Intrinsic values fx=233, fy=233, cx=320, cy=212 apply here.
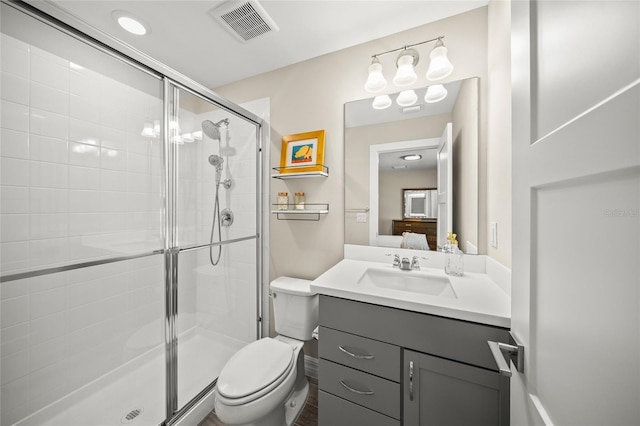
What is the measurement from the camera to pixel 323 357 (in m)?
1.10

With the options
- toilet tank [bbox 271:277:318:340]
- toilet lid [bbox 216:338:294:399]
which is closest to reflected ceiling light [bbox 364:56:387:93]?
toilet tank [bbox 271:277:318:340]

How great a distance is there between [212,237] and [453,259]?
1513mm

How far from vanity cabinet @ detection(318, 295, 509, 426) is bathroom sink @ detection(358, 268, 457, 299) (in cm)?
28

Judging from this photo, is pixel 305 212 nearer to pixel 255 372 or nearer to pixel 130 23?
pixel 255 372

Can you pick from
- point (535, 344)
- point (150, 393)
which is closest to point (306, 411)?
point (150, 393)

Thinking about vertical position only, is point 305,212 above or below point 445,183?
below

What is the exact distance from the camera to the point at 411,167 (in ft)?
4.87

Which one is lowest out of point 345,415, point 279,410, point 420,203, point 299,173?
point 279,410

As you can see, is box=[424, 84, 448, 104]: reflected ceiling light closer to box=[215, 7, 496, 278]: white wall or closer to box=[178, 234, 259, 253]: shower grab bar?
box=[215, 7, 496, 278]: white wall

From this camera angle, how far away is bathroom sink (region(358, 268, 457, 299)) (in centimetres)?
124

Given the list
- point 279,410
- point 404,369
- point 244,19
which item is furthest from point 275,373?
point 244,19

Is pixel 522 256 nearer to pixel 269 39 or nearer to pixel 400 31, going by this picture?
pixel 400 31

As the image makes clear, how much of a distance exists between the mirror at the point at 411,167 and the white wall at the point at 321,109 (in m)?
0.09

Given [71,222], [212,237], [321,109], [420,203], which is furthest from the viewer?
[321,109]
